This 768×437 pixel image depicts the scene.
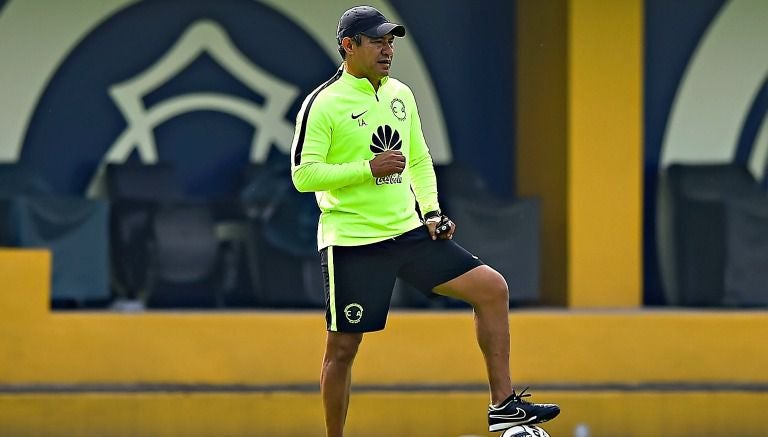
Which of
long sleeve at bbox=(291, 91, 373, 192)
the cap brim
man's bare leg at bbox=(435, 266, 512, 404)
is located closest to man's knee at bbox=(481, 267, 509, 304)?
man's bare leg at bbox=(435, 266, 512, 404)

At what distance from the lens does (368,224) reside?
8.16 m

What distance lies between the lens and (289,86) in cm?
1420

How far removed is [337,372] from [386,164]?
97cm

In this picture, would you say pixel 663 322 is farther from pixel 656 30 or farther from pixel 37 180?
pixel 37 180

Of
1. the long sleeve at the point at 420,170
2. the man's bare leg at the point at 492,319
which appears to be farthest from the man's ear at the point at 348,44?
the man's bare leg at the point at 492,319

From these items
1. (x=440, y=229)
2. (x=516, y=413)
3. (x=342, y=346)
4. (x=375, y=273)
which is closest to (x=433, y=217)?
(x=440, y=229)

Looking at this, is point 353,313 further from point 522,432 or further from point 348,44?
point 348,44

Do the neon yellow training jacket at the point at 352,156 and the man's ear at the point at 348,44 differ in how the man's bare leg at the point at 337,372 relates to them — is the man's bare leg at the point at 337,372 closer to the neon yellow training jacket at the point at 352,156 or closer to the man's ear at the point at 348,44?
the neon yellow training jacket at the point at 352,156

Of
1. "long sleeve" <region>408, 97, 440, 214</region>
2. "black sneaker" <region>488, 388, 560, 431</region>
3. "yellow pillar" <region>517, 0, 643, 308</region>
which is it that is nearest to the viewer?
"black sneaker" <region>488, 388, 560, 431</region>

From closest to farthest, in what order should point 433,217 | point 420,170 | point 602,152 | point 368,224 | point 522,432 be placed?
point 522,432 < point 368,224 < point 433,217 < point 420,170 < point 602,152

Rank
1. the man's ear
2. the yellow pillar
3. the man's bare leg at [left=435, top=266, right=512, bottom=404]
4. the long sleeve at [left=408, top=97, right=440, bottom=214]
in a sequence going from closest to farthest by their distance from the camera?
the man's bare leg at [left=435, top=266, right=512, bottom=404] → the man's ear → the long sleeve at [left=408, top=97, right=440, bottom=214] → the yellow pillar

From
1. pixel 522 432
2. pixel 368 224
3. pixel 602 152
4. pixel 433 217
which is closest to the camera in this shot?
pixel 522 432

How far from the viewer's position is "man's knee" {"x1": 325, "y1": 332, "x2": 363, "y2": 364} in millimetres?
8203

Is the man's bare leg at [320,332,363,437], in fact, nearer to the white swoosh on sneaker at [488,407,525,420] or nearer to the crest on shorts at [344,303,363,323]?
the crest on shorts at [344,303,363,323]
